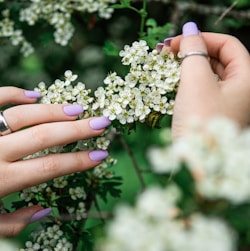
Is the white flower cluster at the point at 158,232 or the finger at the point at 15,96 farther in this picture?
the finger at the point at 15,96

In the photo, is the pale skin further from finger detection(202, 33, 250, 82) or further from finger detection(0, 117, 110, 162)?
finger detection(0, 117, 110, 162)

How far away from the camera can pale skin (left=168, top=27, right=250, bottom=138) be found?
4.44ft

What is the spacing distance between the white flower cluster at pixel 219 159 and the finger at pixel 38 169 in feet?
2.64

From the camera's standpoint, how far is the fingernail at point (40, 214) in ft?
5.77

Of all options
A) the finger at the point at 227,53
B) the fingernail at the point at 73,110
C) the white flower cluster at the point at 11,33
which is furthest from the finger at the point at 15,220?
the white flower cluster at the point at 11,33

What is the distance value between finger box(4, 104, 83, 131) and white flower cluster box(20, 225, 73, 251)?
0.34 m

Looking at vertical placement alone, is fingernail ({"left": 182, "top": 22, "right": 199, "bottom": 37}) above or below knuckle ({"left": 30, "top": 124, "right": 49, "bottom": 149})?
above

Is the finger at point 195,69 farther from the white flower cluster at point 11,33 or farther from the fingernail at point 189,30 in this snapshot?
the white flower cluster at point 11,33

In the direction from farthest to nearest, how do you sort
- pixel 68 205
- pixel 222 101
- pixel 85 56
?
pixel 85 56, pixel 68 205, pixel 222 101

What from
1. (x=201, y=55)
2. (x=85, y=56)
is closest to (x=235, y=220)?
(x=201, y=55)

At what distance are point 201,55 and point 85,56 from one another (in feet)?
10.1

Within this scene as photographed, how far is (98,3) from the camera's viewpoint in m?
2.51

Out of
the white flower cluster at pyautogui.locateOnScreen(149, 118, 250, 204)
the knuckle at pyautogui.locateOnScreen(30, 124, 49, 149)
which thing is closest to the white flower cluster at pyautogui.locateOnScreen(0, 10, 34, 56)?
the knuckle at pyautogui.locateOnScreen(30, 124, 49, 149)

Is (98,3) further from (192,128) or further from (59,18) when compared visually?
(192,128)
